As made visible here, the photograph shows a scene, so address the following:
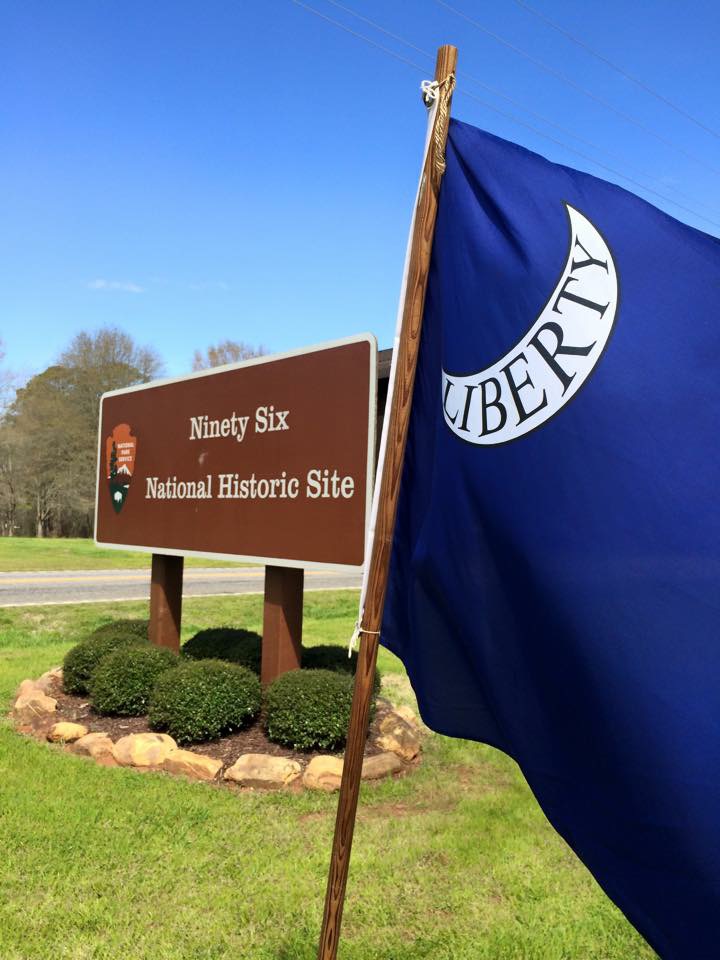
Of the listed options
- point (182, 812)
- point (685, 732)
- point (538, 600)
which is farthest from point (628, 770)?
point (182, 812)

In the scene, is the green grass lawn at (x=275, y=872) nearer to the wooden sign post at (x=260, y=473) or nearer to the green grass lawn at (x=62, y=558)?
the wooden sign post at (x=260, y=473)

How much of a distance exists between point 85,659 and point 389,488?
5.93 metres

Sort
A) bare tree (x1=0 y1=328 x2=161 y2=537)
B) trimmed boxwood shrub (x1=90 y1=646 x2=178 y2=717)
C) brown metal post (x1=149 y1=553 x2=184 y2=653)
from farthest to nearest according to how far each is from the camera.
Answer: bare tree (x1=0 y1=328 x2=161 y2=537) → brown metal post (x1=149 y1=553 x2=184 y2=653) → trimmed boxwood shrub (x1=90 y1=646 x2=178 y2=717)

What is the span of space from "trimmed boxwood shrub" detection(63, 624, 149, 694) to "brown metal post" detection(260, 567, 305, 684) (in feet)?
5.79

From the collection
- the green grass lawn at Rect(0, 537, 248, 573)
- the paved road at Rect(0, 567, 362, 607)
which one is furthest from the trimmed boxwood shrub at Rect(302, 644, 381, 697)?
the green grass lawn at Rect(0, 537, 248, 573)

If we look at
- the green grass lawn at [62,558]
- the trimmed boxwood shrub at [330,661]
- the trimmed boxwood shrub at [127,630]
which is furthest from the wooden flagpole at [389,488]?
the green grass lawn at [62,558]

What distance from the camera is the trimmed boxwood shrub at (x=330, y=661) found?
6762 millimetres

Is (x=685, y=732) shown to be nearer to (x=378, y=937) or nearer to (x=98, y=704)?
(x=378, y=937)

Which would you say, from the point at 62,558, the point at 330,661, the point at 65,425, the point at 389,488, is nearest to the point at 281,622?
the point at 330,661

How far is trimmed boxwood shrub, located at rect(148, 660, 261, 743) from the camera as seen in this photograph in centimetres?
602

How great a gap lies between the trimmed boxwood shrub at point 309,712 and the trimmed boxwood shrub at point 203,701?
0.26 metres

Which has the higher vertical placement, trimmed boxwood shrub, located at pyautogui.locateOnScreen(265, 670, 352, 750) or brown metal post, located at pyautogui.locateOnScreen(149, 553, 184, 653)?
brown metal post, located at pyautogui.locateOnScreen(149, 553, 184, 653)

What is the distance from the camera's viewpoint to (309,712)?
5848mm

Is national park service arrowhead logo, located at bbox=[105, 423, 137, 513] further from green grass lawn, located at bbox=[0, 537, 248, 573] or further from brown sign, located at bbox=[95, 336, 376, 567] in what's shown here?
green grass lawn, located at bbox=[0, 537, 248, 573]
